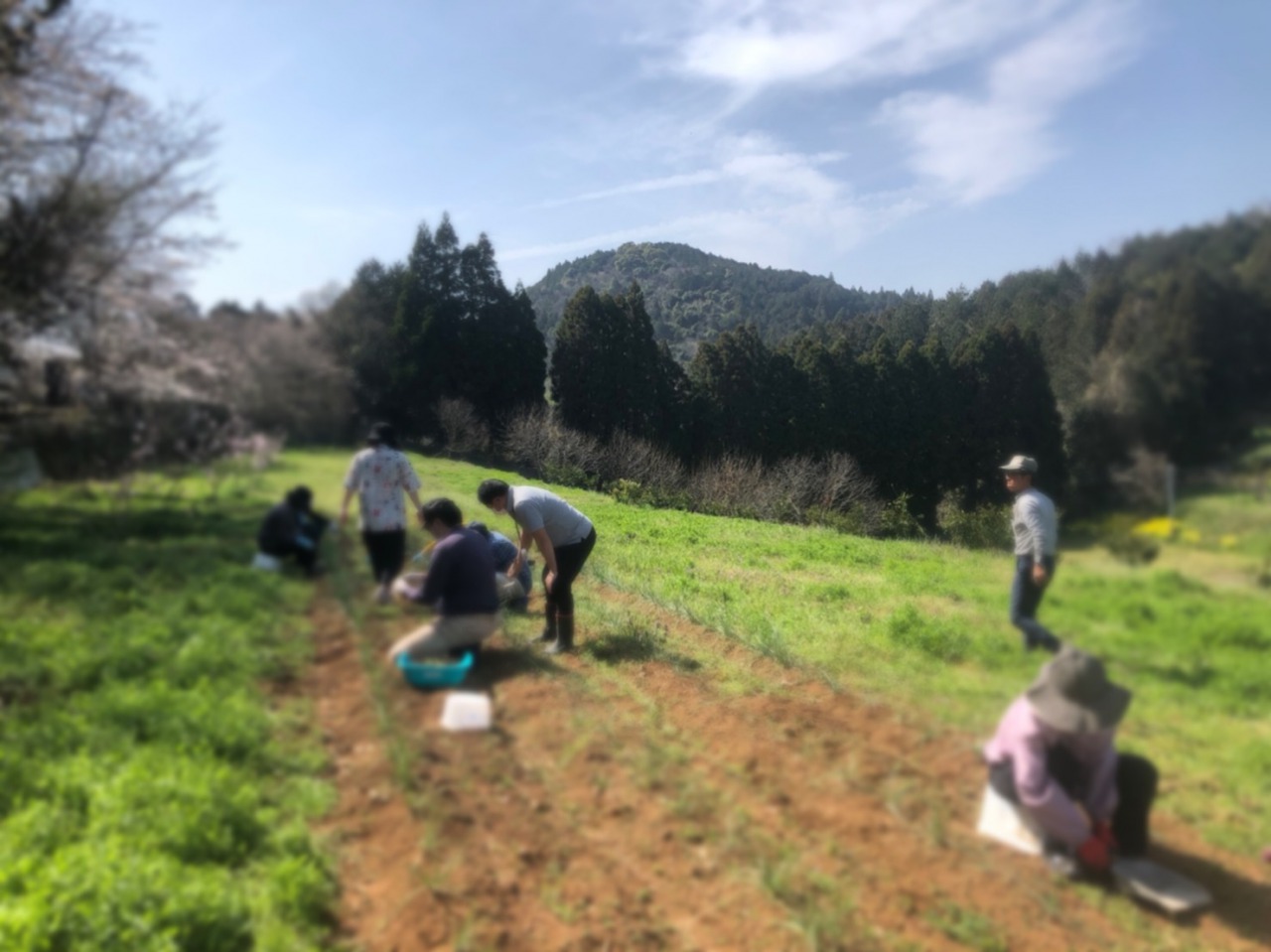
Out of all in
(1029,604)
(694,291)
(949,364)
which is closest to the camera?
(1029,604)

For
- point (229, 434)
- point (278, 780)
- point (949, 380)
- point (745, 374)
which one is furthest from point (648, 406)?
point (278, 780)

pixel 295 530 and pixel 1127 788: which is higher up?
pixel 295 530

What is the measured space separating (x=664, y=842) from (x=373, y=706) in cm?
111

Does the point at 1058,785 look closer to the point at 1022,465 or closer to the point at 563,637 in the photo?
the point at 1022,465

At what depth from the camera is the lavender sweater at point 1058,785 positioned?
8.07 ft

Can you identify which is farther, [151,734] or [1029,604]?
[151,734]

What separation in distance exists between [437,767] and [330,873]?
816 mm

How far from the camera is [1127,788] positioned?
247cm

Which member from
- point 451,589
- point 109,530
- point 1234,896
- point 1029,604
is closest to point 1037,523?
point 1029,604

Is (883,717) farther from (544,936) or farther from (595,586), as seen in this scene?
(595,586)

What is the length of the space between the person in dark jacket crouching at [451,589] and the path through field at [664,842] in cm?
13

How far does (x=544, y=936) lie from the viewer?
9.09 ft

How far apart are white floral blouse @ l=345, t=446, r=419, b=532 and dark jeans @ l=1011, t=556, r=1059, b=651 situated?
2046 mm

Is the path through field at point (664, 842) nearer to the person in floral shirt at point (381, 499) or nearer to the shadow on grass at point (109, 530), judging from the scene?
the person in floral shirt at point (381, 499)
